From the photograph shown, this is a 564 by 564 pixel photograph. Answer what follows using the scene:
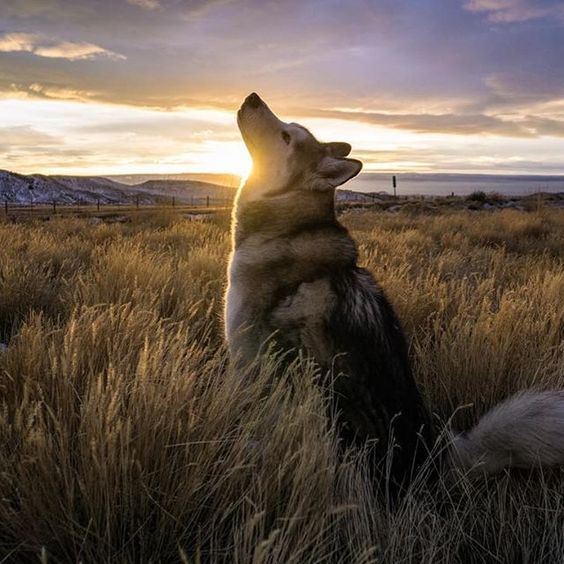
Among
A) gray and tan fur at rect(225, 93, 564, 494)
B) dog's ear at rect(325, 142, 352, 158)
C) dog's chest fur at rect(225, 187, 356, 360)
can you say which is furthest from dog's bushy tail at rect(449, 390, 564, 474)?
dog's ear at rect(325, 142, 352, 158)

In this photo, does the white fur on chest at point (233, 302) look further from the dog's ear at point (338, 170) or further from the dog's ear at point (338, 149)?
the dog's ear at point (338, 149)

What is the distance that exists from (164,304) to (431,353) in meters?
2.52

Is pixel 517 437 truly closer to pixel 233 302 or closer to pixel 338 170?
pixel 233 302

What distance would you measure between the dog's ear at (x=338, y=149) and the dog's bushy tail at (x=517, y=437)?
8.21 feet

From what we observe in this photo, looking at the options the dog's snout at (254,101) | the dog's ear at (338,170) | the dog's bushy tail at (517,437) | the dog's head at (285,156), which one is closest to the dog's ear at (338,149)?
the dog's head at (285,156)

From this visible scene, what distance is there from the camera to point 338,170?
4.14 metres

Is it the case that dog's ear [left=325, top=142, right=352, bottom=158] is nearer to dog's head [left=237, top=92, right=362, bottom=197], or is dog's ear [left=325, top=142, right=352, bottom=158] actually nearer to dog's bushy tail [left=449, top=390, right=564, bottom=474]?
dog's head [left=237, top=92, right=362, bottom=197]

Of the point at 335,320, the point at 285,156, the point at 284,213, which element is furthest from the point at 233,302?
the point at 285,156

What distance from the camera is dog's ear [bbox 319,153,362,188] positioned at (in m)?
4.00

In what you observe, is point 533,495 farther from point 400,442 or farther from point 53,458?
point 53,458

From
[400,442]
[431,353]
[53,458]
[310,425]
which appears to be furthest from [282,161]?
[53,458]

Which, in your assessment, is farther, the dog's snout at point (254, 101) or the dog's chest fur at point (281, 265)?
the dog's snout at point (254, 101)

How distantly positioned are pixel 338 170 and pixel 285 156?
71 centimetres

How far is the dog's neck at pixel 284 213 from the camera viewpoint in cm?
413
